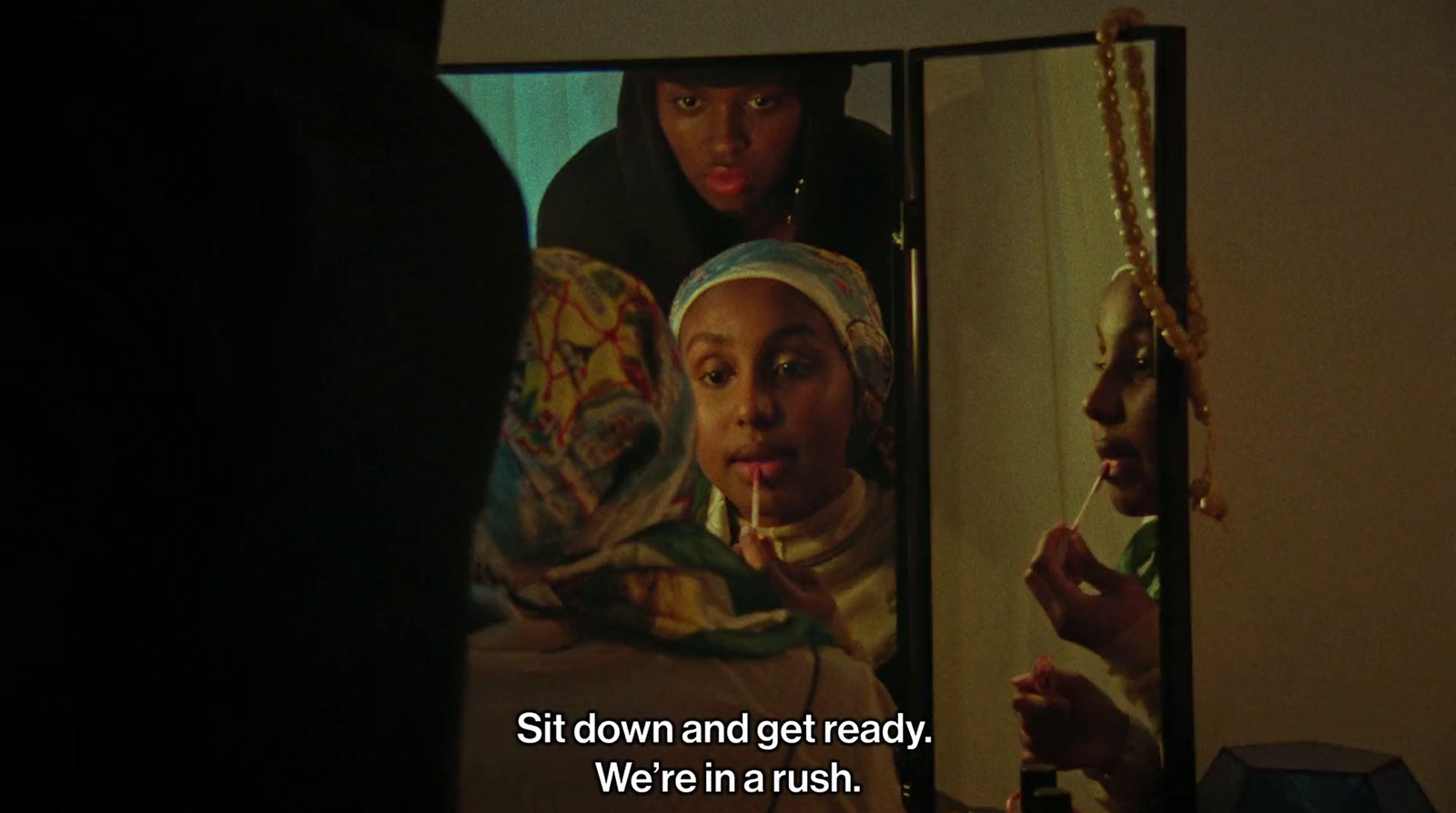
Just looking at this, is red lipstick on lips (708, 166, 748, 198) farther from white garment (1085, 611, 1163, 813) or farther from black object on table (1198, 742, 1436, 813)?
black object on table (1198, 742, 1436, 813)

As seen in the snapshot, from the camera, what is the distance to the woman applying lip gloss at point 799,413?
3.78 feet

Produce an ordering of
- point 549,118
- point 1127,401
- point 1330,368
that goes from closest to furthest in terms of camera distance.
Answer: point 1127,401, point 549,118, point 1330,368

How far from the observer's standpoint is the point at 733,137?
3.85ft

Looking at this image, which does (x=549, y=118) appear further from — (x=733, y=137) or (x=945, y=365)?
(x=945, y=365)

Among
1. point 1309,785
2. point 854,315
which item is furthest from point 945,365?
point 1309,785

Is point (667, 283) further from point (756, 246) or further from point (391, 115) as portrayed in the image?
point (391, 115)

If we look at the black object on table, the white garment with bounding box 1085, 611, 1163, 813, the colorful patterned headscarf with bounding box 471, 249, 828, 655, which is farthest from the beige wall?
the colorful patterned headscarf with bounding box 471, 249, 828, 655

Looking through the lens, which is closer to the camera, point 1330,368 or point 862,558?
point 862,558

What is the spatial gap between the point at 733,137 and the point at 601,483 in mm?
297

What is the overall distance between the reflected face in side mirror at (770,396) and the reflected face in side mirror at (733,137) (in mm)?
78

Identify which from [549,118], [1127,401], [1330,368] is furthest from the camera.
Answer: [1330,368]

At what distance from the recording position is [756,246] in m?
1.17

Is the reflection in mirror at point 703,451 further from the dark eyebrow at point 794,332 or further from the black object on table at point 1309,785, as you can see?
the black object on table at point 1309,785

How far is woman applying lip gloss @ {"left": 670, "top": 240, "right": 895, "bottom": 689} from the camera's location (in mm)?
1151
